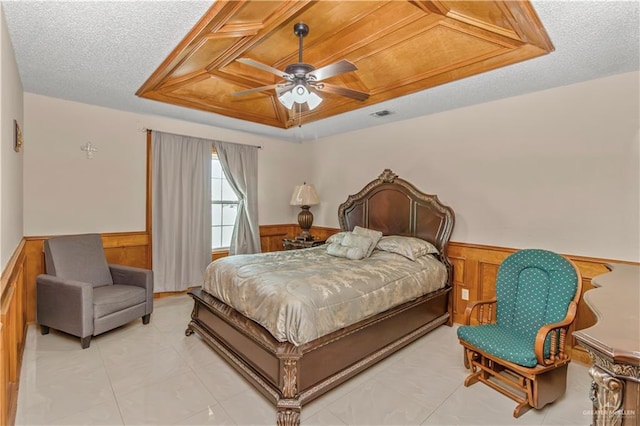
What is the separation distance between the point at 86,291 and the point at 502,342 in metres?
3.52

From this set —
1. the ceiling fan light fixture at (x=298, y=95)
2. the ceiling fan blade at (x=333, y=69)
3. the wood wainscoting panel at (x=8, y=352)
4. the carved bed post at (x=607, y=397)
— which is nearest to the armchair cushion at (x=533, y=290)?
the carved bed post at (x=607, y=397)

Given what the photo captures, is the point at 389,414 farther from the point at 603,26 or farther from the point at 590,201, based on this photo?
the point at 603,26

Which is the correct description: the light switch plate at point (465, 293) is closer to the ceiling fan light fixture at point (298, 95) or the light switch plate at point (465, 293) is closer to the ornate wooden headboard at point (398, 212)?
the ornate wooden headboard at point (398, 212)

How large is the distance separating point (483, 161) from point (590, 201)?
3.33 ft

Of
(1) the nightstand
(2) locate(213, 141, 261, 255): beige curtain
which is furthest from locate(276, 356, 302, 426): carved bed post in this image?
(2) locate(213, 141, 261, 255): beige curtain

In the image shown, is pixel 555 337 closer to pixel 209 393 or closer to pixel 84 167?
pixel 209 393

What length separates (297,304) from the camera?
210 cm

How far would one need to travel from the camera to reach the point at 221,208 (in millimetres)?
4938

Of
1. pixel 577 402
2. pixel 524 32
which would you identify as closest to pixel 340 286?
pixel 577 402

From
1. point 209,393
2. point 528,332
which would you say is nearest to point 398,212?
point 528,332

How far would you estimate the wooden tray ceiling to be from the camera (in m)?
2.06

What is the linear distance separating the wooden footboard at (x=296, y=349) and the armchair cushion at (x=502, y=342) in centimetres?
62

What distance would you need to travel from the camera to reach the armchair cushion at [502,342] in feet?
6.76

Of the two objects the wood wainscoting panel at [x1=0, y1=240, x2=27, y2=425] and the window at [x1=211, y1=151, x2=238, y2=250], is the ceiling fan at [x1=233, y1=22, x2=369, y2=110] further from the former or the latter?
the window at [x1=211, y1=151, x2=238, y2=250]
